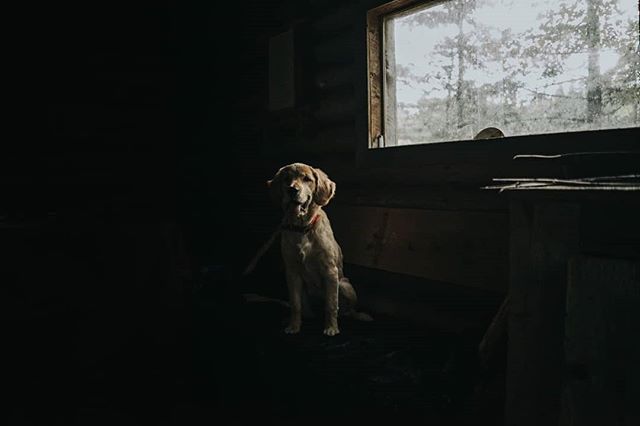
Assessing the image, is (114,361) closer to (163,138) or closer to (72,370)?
(72,370)

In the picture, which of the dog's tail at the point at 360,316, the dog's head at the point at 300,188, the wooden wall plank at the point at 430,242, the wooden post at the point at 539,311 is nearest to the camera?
the wooden post at the point at 539,311

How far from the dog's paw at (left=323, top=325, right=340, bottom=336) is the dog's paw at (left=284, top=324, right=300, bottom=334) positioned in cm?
20

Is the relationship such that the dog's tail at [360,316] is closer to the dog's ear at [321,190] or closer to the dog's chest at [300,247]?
the dog's chest at [300,247]

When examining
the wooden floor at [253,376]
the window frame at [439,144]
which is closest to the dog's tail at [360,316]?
the wooden floor at [253,376]

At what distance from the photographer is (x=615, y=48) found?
209 cm

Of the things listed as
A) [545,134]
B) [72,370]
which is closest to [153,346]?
[72,370]

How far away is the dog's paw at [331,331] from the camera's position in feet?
8.74

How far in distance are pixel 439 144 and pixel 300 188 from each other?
96cm

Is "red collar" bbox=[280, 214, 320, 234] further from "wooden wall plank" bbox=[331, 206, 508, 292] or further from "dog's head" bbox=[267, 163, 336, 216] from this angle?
"wooden wall plank" bbox=[331, 206, 508, 292]

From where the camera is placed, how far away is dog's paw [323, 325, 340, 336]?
2.66 metres

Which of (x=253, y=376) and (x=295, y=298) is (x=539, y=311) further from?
(x=253, y=376)

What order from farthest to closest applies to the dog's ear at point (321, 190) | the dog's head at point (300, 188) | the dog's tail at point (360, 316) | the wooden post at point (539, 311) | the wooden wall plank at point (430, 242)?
the dog's tail at point (360, 316) < the dog's ear at point (321, 190) < the dog's head at point (300, 188) < the wooden wall plank at point (430, 242) < the wooden post at point (539, 311)

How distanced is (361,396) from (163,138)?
4.69 meters

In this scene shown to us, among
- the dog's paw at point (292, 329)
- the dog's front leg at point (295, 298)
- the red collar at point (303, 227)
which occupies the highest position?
the red collar at point (303, 227)
